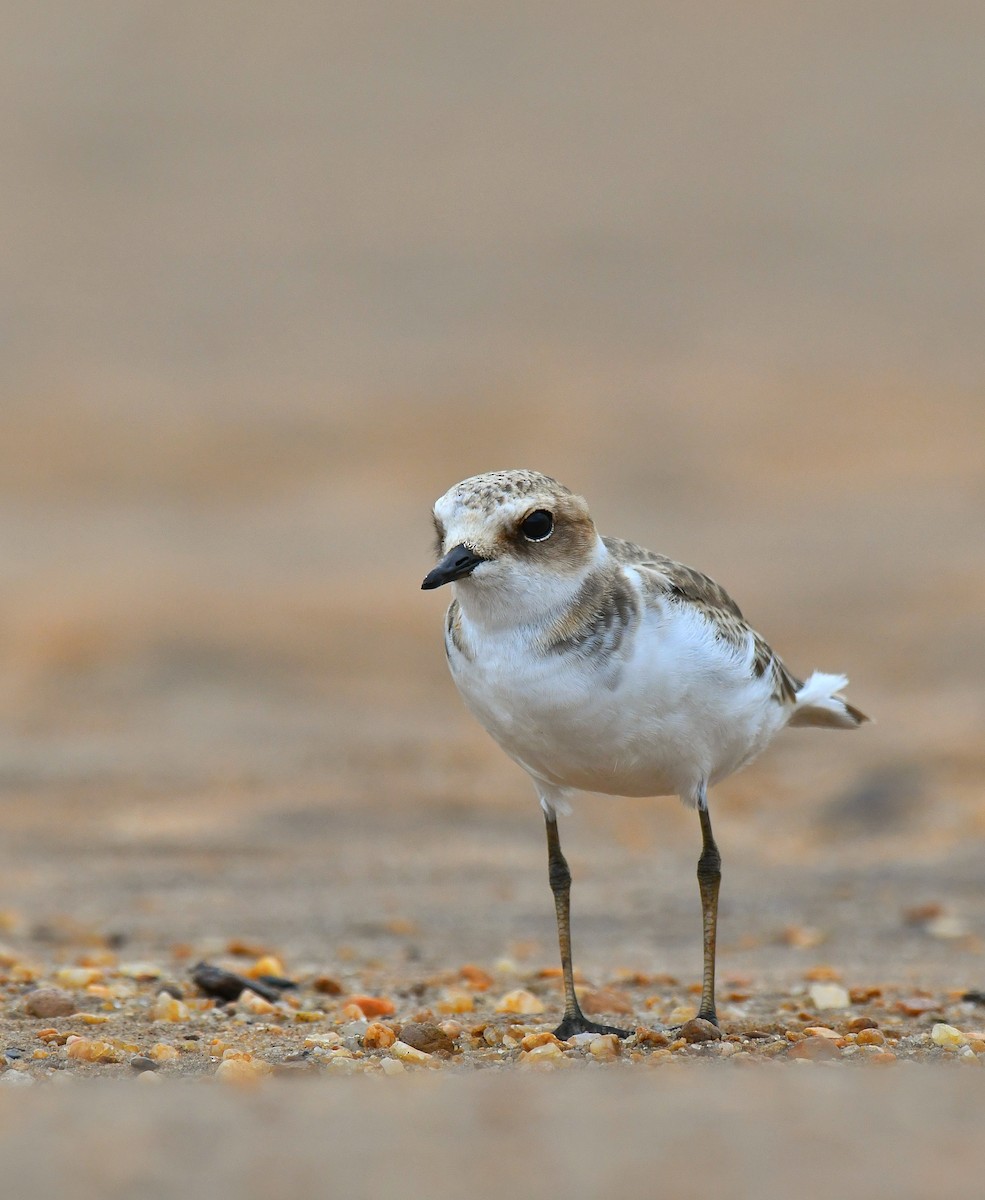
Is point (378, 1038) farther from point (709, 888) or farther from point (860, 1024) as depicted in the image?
point (860, 1024)

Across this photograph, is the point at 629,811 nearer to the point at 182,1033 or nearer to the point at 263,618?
the point at 263,618

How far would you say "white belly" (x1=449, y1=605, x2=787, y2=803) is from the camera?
17.3ft

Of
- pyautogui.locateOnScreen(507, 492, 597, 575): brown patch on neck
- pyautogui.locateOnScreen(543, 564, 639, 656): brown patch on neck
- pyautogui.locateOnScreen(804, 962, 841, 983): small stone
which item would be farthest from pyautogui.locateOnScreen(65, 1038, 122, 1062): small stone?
pyautogui.locateOnScreen(804, 962, 841, 983): small stone

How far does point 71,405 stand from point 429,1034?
17656mm

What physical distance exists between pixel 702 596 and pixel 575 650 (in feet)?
2.49

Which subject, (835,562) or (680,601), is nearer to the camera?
(680,601)

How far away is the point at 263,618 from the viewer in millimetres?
14508

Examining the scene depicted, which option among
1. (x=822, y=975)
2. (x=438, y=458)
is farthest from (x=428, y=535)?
(x=822, y=975)

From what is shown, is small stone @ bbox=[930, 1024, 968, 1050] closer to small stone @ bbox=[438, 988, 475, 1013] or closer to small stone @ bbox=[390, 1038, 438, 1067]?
small stone @ bbox=[390, 1038, 438, 1067]

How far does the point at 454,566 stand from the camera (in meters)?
5.12

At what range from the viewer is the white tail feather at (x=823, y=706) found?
6.69 meters

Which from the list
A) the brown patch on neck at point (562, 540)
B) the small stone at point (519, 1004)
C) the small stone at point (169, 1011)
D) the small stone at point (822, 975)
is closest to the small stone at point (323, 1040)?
the small stone at point (169, 1011)

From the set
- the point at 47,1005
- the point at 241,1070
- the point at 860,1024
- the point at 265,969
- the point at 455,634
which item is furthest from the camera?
the point at 265,969

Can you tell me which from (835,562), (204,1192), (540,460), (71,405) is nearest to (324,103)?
(71,405)
